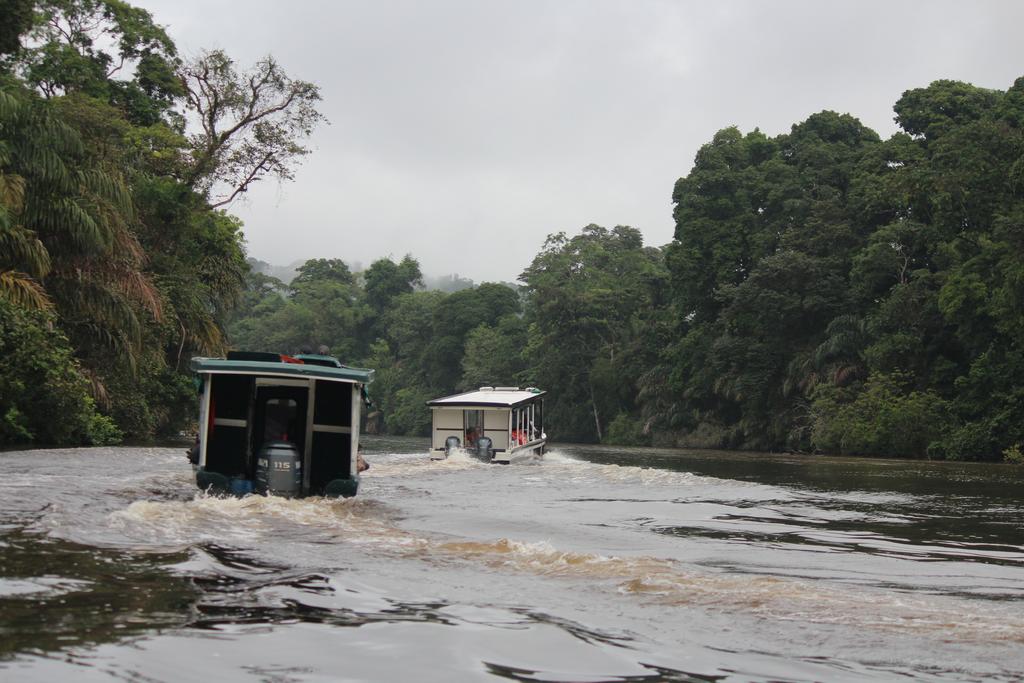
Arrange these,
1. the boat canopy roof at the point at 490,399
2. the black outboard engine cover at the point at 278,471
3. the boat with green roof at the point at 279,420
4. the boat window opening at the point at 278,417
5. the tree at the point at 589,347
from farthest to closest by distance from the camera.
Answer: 1. the tree at the point at 589,347
2. the boat canopy roof at the point at 490,399
3. the boat window opening at the point at 278,417
4. the boat with green roof at the point at 279,420
5. the black outboard engine cover at the point at 278,471

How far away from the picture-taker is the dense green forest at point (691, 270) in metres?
25.9

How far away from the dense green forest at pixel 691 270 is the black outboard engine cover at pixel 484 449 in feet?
28.7

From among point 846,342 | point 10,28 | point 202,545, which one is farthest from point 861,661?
point 846,342

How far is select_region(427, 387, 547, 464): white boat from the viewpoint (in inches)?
1145

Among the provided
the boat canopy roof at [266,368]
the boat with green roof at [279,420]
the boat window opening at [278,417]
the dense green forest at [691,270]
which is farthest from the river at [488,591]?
the dense green forest at [691,270]

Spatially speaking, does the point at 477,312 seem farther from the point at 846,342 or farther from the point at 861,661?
the point at 861,661

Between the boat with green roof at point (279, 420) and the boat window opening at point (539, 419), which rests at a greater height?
the boat window opening at point (539, 419)

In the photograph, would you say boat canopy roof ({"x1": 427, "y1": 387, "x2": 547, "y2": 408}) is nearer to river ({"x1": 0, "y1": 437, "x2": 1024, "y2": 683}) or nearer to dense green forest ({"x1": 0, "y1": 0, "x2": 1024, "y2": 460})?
dense green forest ({"x1": 0, "y1": 0, "x2": 1024, "y2": 460})

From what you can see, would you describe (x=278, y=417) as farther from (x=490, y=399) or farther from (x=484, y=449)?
(x=490, y=399)

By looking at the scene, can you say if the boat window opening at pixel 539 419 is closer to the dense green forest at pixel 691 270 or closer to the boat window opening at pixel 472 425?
the boat window opening at pixel 472 425

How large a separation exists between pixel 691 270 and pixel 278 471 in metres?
42.5

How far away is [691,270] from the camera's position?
54.5 meters

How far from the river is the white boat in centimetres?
1256

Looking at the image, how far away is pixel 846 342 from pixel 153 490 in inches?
1324
